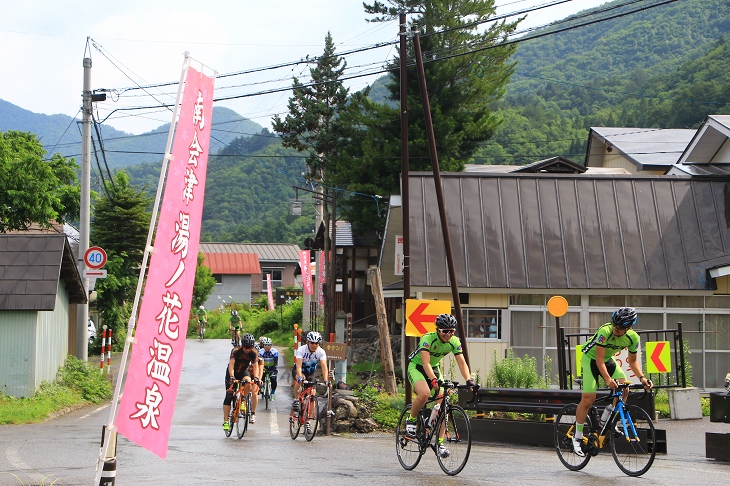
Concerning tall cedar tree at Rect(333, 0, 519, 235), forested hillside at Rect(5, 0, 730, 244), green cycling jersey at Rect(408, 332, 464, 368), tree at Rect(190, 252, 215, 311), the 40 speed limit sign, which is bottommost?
green cycling jersey at Rect(408, 332, 464, 368)

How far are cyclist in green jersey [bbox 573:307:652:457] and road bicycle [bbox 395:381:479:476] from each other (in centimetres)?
125

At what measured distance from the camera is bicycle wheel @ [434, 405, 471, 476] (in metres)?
9.35

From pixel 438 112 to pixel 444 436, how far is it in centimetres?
2608

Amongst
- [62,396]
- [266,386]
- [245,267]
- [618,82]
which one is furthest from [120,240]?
[618,82]

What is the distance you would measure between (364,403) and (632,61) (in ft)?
287

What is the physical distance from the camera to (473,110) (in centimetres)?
3666

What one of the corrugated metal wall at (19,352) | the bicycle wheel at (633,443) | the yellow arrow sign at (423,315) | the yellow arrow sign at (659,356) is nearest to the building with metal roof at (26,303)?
the corrugated metal wall at (19,352)

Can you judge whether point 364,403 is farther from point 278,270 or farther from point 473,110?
point 278,270

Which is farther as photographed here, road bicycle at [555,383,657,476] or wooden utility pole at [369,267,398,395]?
wooden utility pole at [369,267,398,395]

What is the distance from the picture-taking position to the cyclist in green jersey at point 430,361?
9.95 meters

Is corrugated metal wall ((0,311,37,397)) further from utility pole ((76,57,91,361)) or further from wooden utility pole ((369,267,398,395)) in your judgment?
wooden utility pole ((369,267,398,395))

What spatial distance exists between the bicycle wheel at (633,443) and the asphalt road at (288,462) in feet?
0.68

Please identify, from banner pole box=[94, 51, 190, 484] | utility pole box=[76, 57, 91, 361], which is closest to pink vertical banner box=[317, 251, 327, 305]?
utility pole box=[76, 57, 91, 361]

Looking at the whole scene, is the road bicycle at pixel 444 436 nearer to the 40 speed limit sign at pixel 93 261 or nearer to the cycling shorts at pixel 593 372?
the cycling shorts at pixel 593 372
